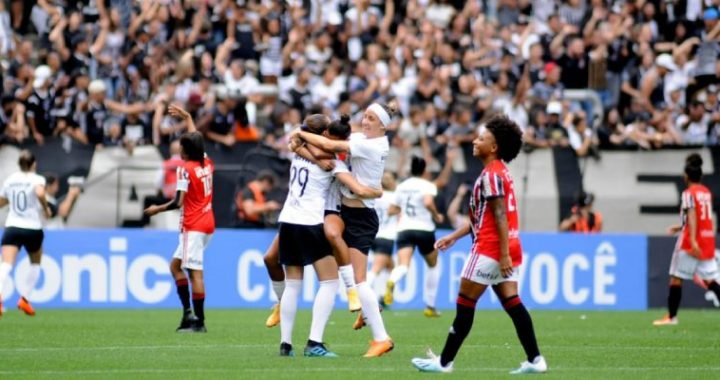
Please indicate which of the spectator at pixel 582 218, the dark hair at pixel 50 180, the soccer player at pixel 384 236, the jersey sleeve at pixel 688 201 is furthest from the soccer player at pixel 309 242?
the spectator at pixel 582 218

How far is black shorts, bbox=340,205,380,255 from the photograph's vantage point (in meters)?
14.3

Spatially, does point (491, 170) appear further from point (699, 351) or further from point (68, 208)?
point (68, 208)

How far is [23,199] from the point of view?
19.9 metres

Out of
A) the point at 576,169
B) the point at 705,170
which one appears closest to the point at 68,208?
the point at 576,169

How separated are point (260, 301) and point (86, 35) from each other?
683 centimetres

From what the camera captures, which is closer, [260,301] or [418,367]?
[418,367]

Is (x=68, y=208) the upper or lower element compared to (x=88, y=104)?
lower

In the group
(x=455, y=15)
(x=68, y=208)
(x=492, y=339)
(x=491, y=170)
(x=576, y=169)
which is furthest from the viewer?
(x=455, y=15)

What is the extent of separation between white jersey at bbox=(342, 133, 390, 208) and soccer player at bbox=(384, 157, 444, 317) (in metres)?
7.95

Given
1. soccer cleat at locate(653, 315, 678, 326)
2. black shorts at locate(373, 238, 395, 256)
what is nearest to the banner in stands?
black shorts at locate(373, 238, 395, 256)

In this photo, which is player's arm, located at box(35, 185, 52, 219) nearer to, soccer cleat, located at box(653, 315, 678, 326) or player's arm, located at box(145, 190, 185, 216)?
player's arm, located at box(145, 190, 185, 216)

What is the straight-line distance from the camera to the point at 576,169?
25.8 m

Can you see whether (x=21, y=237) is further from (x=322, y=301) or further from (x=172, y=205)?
(x=322, y=301)

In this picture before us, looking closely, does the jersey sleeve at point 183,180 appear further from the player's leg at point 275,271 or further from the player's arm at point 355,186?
the player's arm at point 355,186
